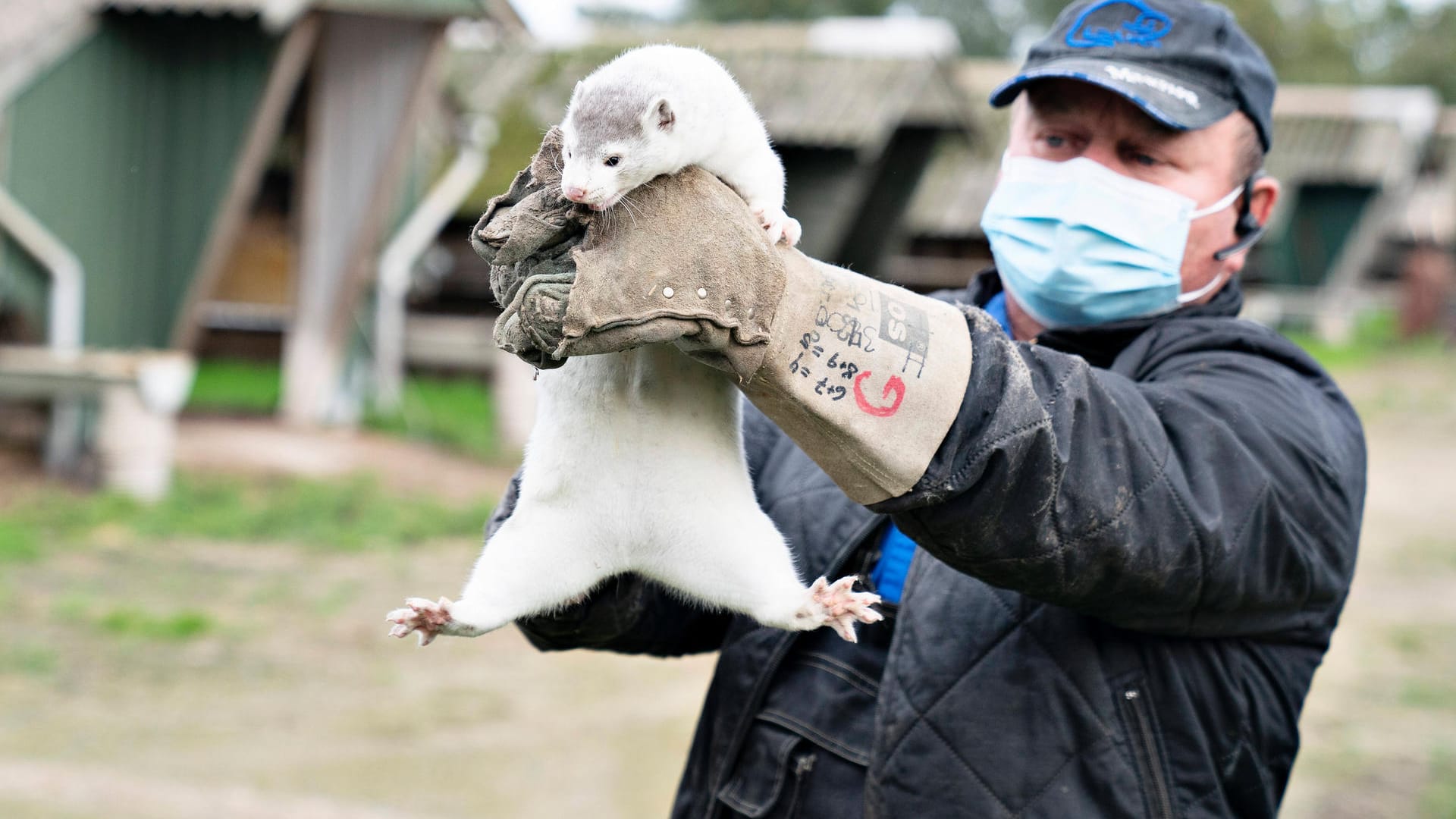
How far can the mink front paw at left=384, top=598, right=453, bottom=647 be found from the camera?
6.31 ft

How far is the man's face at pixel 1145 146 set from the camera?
246 centimetres

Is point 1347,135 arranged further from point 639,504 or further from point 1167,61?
point 639,504

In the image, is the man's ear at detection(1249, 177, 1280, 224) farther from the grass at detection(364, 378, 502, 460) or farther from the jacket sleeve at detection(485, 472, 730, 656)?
the grass at detection(364, 378, 502, 460)

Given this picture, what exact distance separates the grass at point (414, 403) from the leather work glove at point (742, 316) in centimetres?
922

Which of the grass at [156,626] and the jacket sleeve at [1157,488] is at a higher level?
the jacket sleeve at [1157,488]

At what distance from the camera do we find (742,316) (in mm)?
1685

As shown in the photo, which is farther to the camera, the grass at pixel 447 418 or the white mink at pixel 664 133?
the grass at pixel 447 418

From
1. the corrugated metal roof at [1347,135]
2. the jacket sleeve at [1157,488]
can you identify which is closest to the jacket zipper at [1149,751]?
the jacket sleeve at [1157,488]

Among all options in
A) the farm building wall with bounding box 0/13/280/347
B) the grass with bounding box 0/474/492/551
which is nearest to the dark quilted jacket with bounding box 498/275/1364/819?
the grass with bounding box 0/474/492/551

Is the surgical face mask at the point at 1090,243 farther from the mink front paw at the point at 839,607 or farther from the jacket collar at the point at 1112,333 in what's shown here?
the mink front paw at the point at 839,607

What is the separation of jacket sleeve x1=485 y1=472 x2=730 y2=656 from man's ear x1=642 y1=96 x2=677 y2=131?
66cm

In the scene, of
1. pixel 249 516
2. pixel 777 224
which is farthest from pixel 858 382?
pixel 249 516

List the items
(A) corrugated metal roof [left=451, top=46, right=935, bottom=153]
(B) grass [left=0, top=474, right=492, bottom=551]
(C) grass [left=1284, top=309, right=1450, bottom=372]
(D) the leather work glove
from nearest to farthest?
(D) the leather work glove
(B) grass [left=0, top=474, right=492, bottom=551]
(A) corrugated metal roof [left=451, top=46, right=935, bottom=153]
(C) grass [left=1284, top=309, right=1450, bottom=372]

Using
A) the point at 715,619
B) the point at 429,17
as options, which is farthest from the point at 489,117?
the point at 715,619
